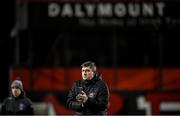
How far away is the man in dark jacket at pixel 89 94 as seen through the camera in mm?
8562

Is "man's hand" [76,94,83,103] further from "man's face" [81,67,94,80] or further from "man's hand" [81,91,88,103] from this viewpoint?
"man's face" [81,67,94,80]

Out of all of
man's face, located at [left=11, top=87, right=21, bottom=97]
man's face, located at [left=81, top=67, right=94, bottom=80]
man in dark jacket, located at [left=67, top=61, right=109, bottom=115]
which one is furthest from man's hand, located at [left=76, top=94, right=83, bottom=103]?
man's face, located at [left=11, top=87, right=21, bottom=97]

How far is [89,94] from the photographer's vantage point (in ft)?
28.3

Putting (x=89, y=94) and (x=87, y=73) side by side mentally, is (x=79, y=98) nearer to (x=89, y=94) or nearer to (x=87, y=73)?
(x=89, y=94)

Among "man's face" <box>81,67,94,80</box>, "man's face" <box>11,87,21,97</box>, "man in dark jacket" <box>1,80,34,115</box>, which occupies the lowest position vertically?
"man in dark jacket" <box>1,80,34,115</box>

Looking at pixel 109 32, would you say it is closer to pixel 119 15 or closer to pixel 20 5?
pixel 119 15

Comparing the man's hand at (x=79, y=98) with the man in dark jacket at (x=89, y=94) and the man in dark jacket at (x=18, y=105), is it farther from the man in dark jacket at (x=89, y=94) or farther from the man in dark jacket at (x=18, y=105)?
the man in dark jacket at (x=18, y=105)

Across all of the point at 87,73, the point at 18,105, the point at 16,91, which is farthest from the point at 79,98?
the point at 18,105

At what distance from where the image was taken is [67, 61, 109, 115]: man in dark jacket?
8.56 meters

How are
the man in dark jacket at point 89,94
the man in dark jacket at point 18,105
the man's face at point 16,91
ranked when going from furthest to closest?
the man in dark jacket at point 18,105 < the man's face at point 16,91 < the man in dark jacket at point 89,94

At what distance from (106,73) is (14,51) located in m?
2.95

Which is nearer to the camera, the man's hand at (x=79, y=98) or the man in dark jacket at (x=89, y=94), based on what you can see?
the man's hand at (x=79, y=98)

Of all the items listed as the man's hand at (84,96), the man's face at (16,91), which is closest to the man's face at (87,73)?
the man's hand at (84,96)

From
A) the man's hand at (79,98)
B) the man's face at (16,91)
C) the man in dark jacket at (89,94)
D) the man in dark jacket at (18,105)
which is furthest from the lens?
the man in dark jacket at (18,105)
